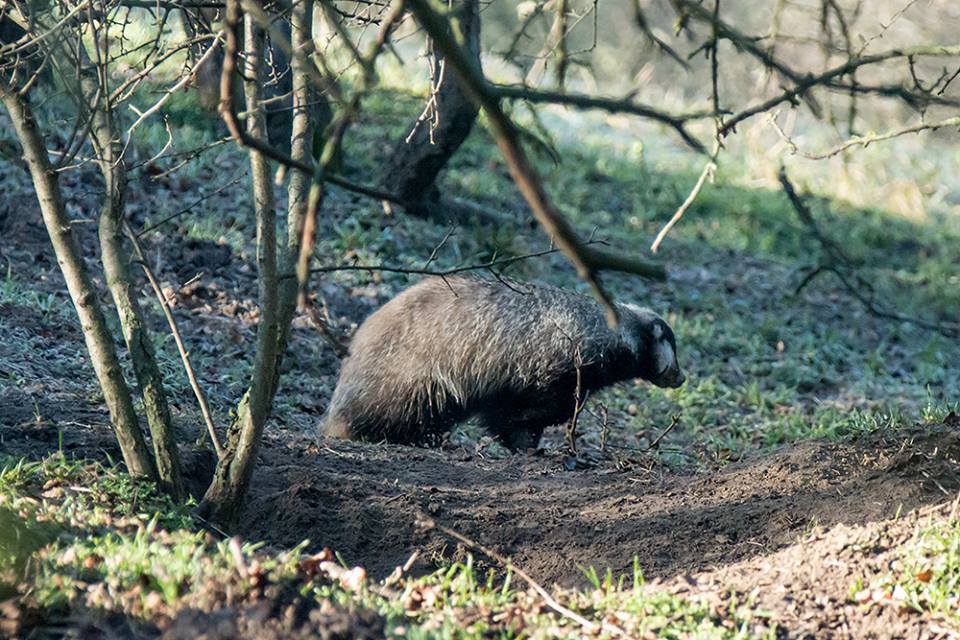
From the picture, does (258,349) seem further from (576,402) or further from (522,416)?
(522,416)

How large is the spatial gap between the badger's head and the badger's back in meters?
0.47

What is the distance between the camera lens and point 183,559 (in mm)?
3484

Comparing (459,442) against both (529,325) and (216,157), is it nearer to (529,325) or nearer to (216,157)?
(529,325)

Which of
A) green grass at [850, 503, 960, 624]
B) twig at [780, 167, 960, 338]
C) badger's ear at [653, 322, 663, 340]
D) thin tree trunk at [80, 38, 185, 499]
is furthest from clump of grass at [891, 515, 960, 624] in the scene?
badger's ear at [653, 322, 663, 340]

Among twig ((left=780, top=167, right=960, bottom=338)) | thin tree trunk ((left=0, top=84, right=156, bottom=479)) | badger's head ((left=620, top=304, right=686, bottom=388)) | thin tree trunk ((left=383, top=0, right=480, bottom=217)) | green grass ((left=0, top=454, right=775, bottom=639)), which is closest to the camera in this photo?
green grass ((left=0, top=454, right=775, bottom=639))

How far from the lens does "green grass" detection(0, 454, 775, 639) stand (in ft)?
10.9

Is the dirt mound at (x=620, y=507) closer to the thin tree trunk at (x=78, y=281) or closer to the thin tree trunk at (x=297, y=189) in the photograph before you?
the thin tree trunk at (x=78, y=281)

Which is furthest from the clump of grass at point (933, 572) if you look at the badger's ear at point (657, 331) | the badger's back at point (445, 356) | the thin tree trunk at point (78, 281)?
the badger's ear at point (657, 331)

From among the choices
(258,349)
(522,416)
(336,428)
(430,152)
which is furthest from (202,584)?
(430,152)

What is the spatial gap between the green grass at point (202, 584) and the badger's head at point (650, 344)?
3462mm

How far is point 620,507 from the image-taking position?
15.9ft

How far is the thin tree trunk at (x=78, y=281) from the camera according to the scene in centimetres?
400

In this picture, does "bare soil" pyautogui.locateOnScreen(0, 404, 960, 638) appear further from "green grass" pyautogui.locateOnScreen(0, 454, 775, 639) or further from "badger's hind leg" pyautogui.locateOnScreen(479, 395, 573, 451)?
"badger's hind leg" pyautogui.locateOnScreen(479, 395, 573, 451)

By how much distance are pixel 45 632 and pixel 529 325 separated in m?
4.18
